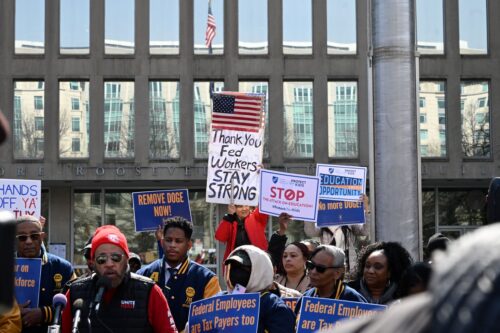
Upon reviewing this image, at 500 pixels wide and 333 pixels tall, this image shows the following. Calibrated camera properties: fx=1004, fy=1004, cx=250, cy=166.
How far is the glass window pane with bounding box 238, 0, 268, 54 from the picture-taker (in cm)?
3167

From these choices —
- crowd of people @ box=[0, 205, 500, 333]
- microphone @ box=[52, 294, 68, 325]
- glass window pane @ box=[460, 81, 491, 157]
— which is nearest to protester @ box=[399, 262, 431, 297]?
crowd of people @ box=[0, 205, 500, 333]

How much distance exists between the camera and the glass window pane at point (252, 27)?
31.7 meters

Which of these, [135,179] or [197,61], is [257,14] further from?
[135,179]

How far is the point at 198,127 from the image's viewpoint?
1236 inches

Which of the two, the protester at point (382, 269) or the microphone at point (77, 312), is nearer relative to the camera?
the microphone at point (77, 312)

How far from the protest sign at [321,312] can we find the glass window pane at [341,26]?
1021 inches

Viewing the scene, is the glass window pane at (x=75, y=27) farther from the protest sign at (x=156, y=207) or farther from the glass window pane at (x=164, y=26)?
the protest sign at (x=156, y=207)

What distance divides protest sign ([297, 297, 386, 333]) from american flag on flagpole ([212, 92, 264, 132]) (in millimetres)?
7891

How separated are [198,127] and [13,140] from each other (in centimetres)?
582

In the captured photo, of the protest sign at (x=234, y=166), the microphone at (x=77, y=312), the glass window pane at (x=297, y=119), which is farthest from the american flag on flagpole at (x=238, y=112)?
the glass window pane at (x=297, y=119)

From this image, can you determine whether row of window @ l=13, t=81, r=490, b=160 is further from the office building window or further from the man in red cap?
the man in red cap

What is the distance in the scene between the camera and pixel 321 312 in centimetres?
625

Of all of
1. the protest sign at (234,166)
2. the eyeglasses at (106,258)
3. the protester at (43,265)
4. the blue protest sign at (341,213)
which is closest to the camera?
the eyeglasses at (106,258)

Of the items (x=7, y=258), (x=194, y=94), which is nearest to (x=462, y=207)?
(x=194, y=94)
